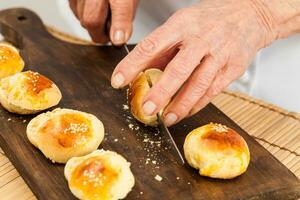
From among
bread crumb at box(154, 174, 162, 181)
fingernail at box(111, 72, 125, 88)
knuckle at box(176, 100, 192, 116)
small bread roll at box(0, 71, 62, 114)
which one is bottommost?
small bread roll at box(0, 71, 62, 114)

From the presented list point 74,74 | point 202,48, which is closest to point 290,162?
point 202,48

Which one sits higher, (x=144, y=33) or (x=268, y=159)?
(x=268, y=159)

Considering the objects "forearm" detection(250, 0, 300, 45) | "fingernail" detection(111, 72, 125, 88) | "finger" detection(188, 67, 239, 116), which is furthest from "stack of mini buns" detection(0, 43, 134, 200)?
"forearm" detection(250, 0, 300, 45)

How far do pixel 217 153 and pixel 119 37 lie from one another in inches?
19.3

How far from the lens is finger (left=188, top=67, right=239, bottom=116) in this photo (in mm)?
1162

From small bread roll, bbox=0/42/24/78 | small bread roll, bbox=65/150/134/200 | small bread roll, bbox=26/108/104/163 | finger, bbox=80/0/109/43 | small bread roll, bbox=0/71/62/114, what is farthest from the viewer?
finger, bbox=80/0/109/43

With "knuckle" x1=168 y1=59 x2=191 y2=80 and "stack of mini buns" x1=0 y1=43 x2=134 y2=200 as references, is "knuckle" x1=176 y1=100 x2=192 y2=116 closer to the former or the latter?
"knuckle" x1=168 y1=59 x2=191 y2=80

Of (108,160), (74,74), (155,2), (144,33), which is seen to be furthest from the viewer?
(144,33)

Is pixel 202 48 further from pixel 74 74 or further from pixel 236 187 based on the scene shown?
pixel 74 74

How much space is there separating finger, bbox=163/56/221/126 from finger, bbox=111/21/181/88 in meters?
0.09

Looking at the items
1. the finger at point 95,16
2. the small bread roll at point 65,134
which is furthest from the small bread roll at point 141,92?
the finger at point 95,16

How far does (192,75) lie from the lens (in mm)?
1133

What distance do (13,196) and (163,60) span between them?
473 mm

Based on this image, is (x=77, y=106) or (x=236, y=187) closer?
(x=236, y=187)
